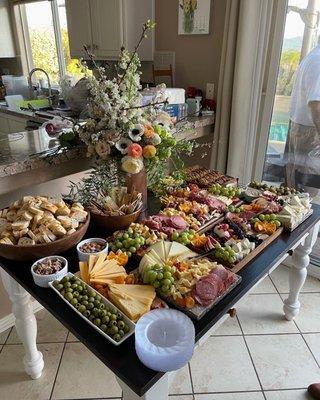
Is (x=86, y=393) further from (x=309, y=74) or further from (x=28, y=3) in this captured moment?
(x=28, y=3)

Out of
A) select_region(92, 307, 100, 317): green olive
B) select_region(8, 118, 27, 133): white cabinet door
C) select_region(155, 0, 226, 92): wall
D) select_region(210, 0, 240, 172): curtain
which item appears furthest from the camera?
select_region(8, 118, 27, 133): white cabinet door

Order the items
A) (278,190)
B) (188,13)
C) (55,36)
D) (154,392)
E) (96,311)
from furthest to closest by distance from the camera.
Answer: (55,36)
(188,13)
(278,190)
(96,311)
(154,392)

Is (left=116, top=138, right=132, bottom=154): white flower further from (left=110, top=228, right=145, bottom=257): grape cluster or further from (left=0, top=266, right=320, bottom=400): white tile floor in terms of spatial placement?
(left=0, top=266, right=320, bottom=400): white tile floor

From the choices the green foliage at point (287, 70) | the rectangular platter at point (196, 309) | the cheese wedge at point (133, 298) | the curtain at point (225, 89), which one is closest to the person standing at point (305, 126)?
the green foliage at point (287, 70)

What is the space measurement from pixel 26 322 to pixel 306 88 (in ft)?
6.60

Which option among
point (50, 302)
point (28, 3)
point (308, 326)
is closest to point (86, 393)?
point (50, 302)

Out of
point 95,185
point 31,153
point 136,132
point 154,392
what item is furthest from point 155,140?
point 154,392

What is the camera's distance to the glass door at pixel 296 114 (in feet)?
6.40

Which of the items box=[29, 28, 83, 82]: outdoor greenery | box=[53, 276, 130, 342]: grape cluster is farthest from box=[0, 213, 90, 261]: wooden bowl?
box=[29, 28, 83, 82]: outdoor greenery

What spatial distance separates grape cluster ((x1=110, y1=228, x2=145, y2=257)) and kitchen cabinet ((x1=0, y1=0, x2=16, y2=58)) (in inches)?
158

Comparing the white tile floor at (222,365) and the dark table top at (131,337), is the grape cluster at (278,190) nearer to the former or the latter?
the dark table top at (131,337)

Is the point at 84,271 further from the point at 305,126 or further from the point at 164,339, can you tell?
the point at 305,126

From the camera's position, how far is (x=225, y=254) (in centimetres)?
108

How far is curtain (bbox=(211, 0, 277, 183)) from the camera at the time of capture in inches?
77.2
